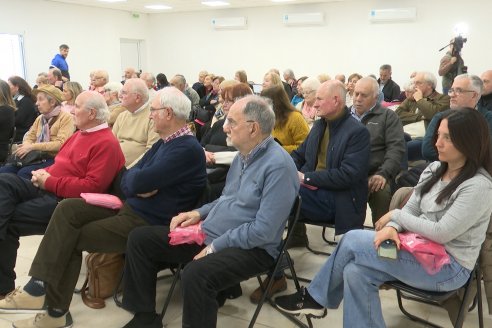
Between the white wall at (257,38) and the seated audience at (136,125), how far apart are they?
9.46 metres

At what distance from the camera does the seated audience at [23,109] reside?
15.9 feet

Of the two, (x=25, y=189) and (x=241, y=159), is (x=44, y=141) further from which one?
(x=241, y=159)

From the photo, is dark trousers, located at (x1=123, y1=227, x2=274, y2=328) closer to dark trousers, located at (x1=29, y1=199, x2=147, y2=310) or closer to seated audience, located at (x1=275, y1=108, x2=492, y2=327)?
dark trousers, located at (x1=29, y1=199, x2=147, y2=310)

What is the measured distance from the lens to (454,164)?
1.87 meters

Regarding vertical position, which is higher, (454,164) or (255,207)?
(454,164)

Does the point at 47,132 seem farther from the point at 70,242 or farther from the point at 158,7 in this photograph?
the point at 158,7

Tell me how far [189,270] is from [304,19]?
11.5 meters

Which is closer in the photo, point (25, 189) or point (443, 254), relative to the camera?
point (443, 254)

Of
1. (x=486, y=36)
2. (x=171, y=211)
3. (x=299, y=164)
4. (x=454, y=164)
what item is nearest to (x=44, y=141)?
(x=171, y=211)

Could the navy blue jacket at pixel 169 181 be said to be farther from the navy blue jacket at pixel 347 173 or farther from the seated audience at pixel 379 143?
the seated audience at pixel 379 143

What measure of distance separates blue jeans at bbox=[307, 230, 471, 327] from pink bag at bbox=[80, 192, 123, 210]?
1.23m

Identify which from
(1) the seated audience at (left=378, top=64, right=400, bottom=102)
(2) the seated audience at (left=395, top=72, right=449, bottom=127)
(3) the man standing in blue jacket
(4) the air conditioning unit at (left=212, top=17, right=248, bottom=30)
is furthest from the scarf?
(4) the air conditioning unit at (left=212, top=17, right=248, bottom=30)

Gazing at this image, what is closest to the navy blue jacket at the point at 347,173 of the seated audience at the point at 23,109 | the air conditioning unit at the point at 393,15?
the seated audience at the point at 23,109

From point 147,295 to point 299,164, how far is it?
4.50ft
